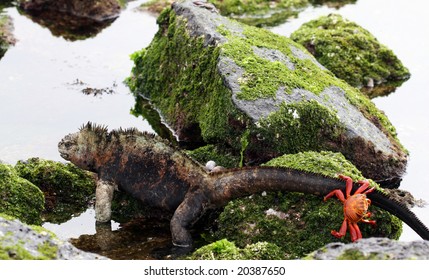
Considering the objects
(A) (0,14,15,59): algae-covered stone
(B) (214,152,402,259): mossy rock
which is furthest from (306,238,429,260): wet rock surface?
(A) (0,14,15,59): algae-covered stone

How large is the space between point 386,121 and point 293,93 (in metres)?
1.81

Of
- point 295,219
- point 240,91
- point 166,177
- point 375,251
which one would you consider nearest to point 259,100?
point 240,91

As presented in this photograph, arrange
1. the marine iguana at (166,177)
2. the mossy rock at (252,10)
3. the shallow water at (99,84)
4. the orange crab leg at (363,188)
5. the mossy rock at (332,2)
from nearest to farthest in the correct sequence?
the orange crab leg at (363,188), the marine iguana at (166,177), the shallow water at (99,84), the mossy rock at (252,10), the mossy rock at (332,2)

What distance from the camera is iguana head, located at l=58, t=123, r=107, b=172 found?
9.00m

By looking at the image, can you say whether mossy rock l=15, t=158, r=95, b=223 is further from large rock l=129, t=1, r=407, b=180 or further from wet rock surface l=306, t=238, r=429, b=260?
wet rock surface l=306, t=238, r=429, b=260

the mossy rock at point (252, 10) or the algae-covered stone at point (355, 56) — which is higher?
the algae-covered stone at point (355, 56)

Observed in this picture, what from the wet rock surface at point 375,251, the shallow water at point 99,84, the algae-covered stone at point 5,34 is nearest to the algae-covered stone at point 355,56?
the shallow water at point 99,84

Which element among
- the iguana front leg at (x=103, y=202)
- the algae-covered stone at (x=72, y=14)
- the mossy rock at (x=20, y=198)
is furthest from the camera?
the algae-covered stone at (x=72, y=14)

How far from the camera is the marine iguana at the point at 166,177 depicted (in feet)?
26.3

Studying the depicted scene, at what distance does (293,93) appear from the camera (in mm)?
9938

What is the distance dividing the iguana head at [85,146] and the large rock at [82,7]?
8186 millimetres

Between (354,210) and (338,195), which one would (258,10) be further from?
(354,210)

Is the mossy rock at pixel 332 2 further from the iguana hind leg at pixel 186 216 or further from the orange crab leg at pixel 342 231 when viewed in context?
the orange crab leg at pixel 342 231
